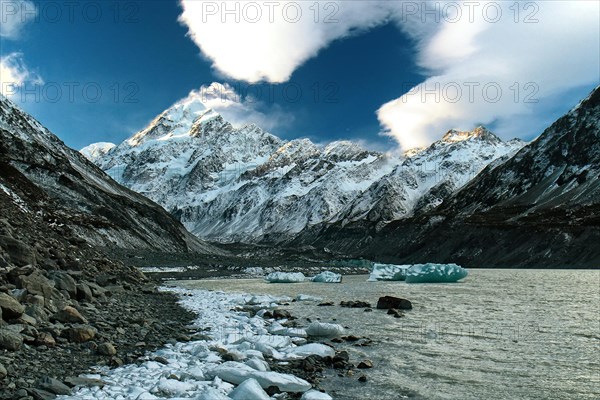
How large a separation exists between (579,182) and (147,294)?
16629 cm

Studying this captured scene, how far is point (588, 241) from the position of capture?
11206 centimetres

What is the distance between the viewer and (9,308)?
13422 mm

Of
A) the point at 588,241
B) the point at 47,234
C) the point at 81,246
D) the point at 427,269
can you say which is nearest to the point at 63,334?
the point at 47,234

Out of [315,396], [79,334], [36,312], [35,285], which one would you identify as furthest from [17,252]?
[315,396]

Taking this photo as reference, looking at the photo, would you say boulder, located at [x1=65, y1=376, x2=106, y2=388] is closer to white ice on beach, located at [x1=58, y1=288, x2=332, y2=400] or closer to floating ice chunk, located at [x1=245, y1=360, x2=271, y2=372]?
white ice on beach, located at [x1=58, y1=288, x2=332, y2=400]

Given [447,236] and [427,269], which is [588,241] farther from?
[427,269]

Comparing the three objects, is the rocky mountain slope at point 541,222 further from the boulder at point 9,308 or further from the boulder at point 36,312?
the boulder at point 9,308

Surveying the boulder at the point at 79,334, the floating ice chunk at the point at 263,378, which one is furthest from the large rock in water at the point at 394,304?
the boulder at the point at 79,334

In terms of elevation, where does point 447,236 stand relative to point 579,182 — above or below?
below

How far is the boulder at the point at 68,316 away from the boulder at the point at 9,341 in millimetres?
3498

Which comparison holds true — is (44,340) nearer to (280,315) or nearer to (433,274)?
(280,315)

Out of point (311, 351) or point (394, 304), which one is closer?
point (311, 351)

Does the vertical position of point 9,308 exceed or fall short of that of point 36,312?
it exceeds it

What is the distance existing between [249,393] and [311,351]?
6.01 metres
